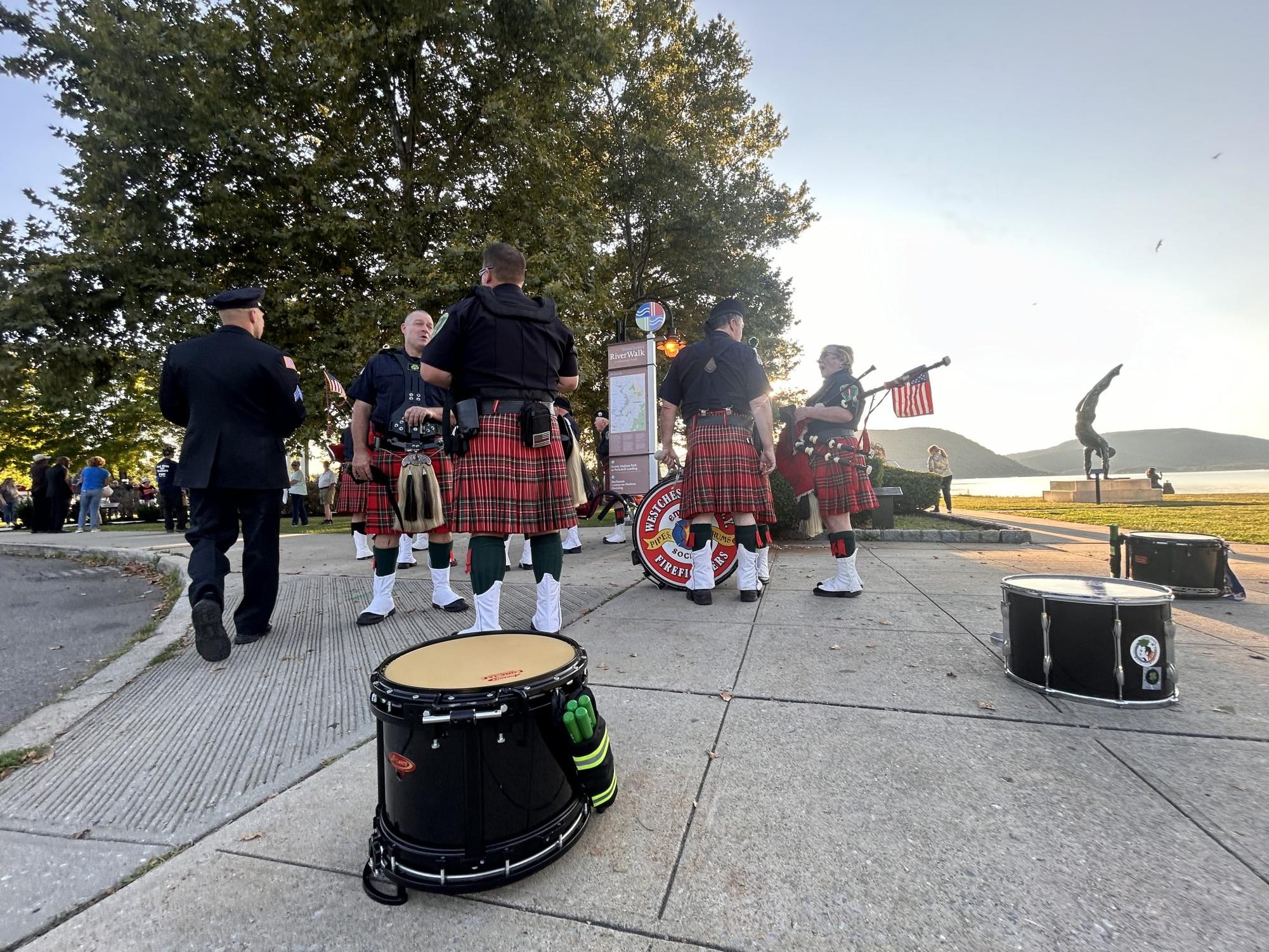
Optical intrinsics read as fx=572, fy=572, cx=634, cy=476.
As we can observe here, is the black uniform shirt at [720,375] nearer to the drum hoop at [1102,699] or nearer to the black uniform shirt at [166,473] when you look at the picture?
the drum hoop at [1102,699]

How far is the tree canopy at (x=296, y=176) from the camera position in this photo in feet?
31.9

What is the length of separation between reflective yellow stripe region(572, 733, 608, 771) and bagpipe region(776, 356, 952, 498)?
315 centimetres

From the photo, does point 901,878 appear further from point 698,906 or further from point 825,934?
point 698,906

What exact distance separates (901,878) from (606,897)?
2.26 ft

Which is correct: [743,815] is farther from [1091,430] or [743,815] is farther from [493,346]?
[1091,430]

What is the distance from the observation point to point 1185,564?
408 cm

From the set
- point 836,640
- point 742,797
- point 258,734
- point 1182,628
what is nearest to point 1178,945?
point 742,797

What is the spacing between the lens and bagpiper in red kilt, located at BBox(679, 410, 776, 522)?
13.5 feet

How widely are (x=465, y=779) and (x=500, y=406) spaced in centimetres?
194

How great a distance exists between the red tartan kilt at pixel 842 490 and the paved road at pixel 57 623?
4.59 meters

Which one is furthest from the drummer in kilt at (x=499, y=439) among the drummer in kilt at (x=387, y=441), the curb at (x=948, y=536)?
the curb at (x=948, y=536)

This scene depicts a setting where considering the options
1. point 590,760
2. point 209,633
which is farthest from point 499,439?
point 209,633

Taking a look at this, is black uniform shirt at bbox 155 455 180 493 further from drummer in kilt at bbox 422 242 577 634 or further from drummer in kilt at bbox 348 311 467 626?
drummer in kilt at bbox 422 242 577 634

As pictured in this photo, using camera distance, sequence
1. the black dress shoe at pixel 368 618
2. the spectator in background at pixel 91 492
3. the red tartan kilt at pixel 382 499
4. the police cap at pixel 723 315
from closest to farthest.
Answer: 1. the black dress shoe at pixel 368 618
2. the red tartan kilt at pixel 382 499
3. the police cap at pixel 723 315
4. the spectator in background at pixel 91 492
